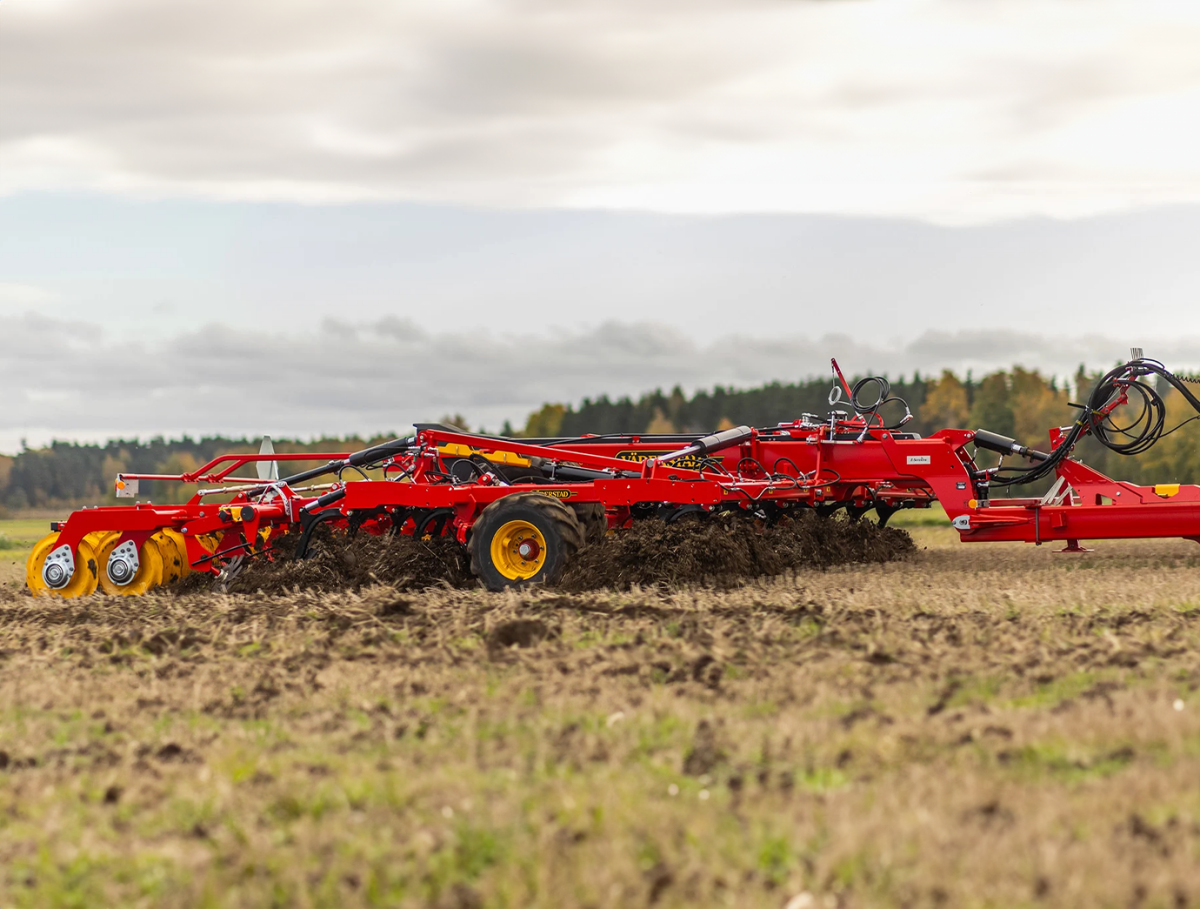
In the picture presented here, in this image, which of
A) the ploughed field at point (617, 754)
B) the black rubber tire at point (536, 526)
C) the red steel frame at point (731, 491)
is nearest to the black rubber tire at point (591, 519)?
the red steel frame at point (731, 491)

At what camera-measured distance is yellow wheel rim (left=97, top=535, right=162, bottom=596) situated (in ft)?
40.0

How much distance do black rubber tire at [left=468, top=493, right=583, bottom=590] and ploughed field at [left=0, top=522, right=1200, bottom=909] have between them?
1371mm

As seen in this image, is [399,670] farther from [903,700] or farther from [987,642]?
[987,642]

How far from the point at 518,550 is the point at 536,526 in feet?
1.02

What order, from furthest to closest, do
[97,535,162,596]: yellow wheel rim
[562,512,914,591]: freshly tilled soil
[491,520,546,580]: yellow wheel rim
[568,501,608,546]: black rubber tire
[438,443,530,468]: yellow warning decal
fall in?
[97,535,162,596]: yellow wheel rim → [438,443,530,468]: yellow warning decal → [568,501,608,546]: black rubber tire → [491,520,546,580]: yellow wheel rim → [562,512,914,591]: freshly tilled soil

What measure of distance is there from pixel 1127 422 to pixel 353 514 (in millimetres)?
8210

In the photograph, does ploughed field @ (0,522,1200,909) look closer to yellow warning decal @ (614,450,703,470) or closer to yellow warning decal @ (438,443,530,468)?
yellow warning decal @ (438,443,530,468)

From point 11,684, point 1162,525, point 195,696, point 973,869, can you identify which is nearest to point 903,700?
point 973,869

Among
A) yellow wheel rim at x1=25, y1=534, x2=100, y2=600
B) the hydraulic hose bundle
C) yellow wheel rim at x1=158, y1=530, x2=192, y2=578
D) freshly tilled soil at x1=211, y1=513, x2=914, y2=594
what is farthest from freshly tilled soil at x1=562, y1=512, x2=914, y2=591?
yellow wheel rim at x1=25, y1=534, x2=100, y2=600

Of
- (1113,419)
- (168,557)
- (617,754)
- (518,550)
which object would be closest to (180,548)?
(168,557)

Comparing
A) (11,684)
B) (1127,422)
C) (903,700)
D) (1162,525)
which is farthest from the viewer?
(1127,422)

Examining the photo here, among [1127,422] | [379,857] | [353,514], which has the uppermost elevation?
[1127,422]

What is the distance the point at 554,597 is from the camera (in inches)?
369

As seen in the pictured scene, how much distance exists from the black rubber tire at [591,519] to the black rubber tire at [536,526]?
0.77 ft
